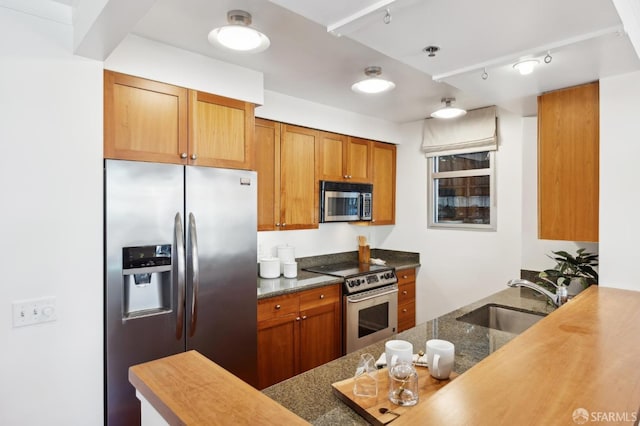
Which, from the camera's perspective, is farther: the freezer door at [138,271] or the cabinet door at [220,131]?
the cabinet door at [220,131]

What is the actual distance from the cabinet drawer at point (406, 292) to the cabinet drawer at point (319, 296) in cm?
105

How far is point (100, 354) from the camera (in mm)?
1888

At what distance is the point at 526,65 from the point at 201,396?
209 centimetres

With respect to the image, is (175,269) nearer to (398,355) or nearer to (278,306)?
(278,306)

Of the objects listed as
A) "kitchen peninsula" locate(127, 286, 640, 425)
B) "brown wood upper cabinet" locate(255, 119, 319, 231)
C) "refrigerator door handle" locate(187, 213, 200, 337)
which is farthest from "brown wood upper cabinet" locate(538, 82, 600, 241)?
"refrigerator door handle" locate(187, 213, 200, 337)

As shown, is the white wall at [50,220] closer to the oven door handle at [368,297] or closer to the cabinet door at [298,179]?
the cabinet door at [298,179]

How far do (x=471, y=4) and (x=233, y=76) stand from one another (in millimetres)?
1638

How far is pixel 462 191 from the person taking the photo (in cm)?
393

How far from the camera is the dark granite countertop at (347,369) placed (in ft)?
3.81

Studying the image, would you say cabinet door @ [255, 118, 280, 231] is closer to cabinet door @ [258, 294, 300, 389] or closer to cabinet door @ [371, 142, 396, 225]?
cabinet door @ [258, 294, 300, 389]

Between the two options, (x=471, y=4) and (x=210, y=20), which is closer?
(x=471, y=4)

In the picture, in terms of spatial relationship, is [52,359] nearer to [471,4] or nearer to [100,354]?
[100,354]

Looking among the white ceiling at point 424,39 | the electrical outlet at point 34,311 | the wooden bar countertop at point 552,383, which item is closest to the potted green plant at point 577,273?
the white ceiling at point 424,39

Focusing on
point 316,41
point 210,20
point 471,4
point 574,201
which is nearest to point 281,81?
point 316,41
